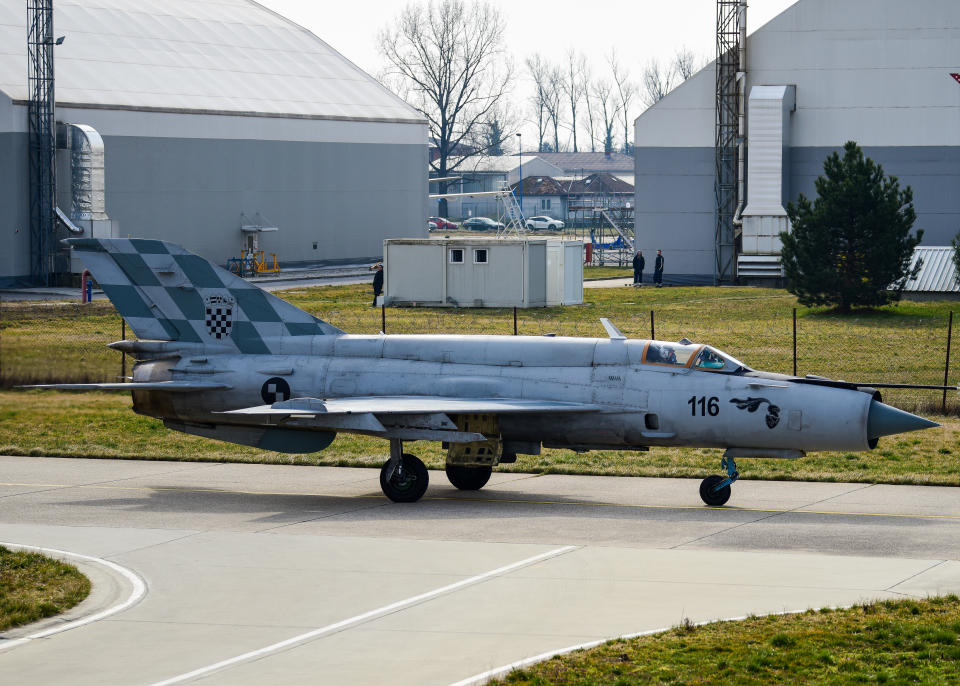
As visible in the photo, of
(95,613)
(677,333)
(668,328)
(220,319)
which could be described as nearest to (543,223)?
(668,328)

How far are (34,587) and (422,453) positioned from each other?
10.2 metres

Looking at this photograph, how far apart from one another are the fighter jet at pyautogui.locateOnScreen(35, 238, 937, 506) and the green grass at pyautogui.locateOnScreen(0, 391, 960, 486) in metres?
2.53

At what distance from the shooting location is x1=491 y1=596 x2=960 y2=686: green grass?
956 centimetres

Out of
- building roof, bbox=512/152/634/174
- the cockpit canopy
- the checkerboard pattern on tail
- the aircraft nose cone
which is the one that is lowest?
the aircraft nose cone

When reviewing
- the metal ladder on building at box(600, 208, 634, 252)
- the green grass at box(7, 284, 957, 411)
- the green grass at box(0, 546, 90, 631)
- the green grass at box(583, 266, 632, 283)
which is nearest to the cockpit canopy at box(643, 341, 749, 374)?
the green grass at box(0, 546, 90, 631)

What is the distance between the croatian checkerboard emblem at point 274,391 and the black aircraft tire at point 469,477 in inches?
98.0

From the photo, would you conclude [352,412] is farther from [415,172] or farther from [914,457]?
[415,172]

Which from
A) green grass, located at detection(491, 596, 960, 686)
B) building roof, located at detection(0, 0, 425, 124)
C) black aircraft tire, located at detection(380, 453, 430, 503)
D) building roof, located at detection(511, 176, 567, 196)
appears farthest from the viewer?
building roof, located at detection(511, 176, 567, 196)

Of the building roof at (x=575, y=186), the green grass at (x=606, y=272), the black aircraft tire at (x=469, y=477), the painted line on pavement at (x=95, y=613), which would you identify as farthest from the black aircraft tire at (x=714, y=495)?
the building roof at (x=575, y=186)

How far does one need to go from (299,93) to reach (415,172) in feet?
27.0

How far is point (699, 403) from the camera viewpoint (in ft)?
57.5

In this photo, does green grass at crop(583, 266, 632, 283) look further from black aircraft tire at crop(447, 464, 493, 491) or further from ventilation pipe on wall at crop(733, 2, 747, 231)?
black aircraft tire at crop(447, 464, 493, 491)

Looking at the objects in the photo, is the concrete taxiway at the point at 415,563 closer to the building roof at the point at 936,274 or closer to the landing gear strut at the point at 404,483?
the landing gear strut at the point at 404,483

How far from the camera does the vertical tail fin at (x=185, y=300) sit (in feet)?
64.3
